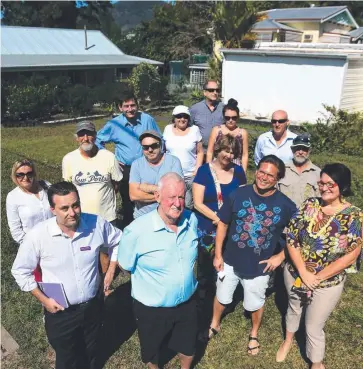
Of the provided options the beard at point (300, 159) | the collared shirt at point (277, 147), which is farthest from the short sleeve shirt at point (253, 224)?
the collared shirt at point (277, 147)

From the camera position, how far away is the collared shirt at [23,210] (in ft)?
12.2

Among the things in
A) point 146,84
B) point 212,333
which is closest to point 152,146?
point 212,333

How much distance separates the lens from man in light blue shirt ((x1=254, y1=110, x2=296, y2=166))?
4.34m

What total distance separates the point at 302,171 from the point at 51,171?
288 inches

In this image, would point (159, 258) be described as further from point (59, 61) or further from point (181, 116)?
point (59, 61)

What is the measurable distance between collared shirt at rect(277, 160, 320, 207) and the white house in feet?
43.1

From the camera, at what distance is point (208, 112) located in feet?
17.3

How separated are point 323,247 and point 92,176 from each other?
2421 millimetres

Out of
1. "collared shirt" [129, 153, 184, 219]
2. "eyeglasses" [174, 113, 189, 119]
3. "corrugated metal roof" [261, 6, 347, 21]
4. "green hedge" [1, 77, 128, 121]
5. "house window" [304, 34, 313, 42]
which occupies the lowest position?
"green hedge" [1, 77, 128, 121]

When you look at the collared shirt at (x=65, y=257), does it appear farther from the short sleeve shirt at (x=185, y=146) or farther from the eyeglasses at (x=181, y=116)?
the eyeglasses at (x=181, y=116)

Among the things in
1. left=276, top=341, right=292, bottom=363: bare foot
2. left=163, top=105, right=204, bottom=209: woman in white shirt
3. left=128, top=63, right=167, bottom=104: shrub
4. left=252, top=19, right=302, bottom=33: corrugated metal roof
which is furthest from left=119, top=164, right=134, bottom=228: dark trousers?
left=252, top=19, right=302, bottom=33: corrugated metal roof

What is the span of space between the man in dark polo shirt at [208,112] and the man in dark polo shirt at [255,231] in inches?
85.4

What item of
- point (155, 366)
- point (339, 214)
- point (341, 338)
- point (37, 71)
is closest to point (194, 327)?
point (155, 366)

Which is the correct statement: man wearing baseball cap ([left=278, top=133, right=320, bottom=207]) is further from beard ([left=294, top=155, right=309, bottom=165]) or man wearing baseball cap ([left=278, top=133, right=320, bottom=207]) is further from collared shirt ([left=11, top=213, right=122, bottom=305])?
collared shirt ([left=11, top=213, right=122, bottom=305])
